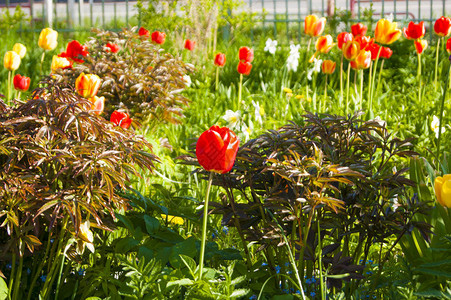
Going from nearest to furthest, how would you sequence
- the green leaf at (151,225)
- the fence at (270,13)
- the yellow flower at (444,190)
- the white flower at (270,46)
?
the yellow flower at (444,190), the green leaf at (151,225), the white flower at (270,46), the fence at (270,13)

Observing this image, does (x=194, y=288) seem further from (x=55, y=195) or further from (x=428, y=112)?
(x=428, y=112)

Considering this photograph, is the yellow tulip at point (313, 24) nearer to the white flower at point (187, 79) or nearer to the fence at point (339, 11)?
the fence at point (339, 11)

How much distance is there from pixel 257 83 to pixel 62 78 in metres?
2.30

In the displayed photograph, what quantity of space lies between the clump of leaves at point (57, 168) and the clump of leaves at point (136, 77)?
157cm

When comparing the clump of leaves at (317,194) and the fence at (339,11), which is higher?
the fence at (339,11)

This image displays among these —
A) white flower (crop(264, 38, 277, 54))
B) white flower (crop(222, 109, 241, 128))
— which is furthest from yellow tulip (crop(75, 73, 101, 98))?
white flower (crop(264, 38, 277, 54))

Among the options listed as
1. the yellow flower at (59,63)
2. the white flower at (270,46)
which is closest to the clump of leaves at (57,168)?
the yellow flower at (59,63)

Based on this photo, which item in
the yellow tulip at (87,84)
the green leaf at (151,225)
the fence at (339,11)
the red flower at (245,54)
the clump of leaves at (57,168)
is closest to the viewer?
the clump of leaves at (57,168)

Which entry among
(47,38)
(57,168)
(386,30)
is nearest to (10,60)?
(47,38)

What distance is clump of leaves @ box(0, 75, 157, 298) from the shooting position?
1.54m

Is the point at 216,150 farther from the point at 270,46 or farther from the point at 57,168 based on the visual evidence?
the point at 270,46

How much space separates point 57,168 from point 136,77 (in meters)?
1.80

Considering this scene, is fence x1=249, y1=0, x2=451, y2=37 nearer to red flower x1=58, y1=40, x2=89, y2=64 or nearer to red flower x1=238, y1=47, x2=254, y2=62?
red flower x1=238, y1=47, x2=254, y2=62

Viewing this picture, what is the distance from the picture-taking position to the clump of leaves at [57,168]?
1.54 meters
